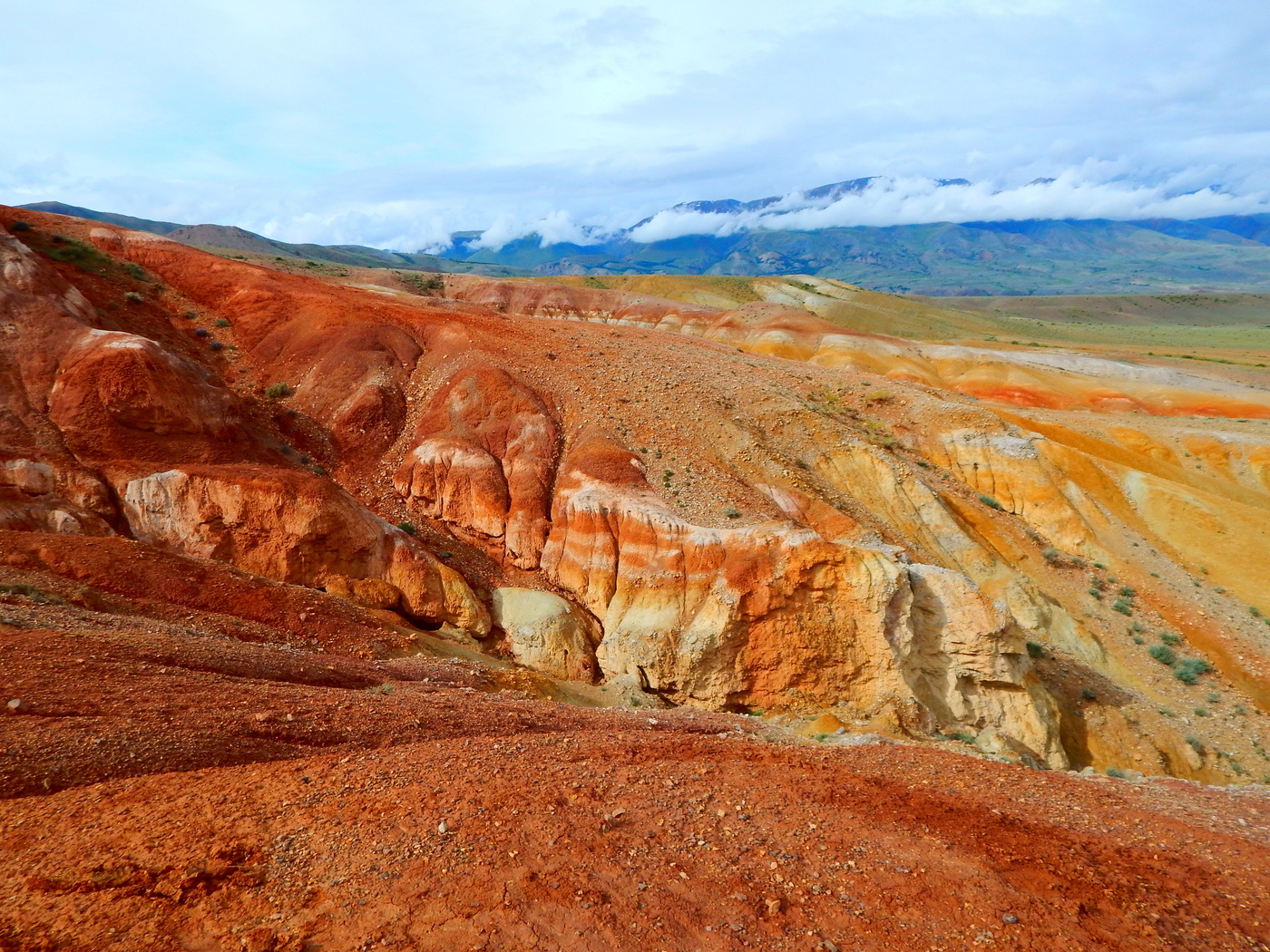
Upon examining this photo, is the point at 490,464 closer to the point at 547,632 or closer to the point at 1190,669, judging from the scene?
the point at 547,632

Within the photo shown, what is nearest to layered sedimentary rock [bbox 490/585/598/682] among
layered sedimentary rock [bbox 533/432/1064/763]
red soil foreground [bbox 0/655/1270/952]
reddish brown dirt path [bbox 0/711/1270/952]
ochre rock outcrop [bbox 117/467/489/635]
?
layered sedimentary rock [bbox 533/432/1064/763]

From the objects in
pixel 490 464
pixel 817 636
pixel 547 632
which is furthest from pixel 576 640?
pixel 490 464

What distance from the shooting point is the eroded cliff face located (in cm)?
1972

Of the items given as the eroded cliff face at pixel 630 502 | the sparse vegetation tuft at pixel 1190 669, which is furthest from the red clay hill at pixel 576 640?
the sparse vegetation tuft at pixel 1190 669

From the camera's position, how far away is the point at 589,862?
7395 millimetres

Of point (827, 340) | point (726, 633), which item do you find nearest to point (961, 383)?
point (827, 340)

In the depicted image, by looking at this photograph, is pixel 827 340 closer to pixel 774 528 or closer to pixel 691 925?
pixel 774 528

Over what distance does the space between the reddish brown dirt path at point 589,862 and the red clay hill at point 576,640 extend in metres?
0.04

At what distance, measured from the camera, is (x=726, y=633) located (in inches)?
789

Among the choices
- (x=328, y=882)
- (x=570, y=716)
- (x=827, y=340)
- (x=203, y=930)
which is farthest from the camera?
(x=827, y=340)

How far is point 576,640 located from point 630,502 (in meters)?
4.53

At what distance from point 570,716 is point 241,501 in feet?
39.8

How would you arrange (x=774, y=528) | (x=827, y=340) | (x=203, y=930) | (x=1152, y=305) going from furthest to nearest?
(x=1152, y=305) < (x=827, y=340) < (x=774, y=528) < (x=203, y=930)

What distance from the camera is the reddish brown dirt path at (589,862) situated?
6.12 meters
